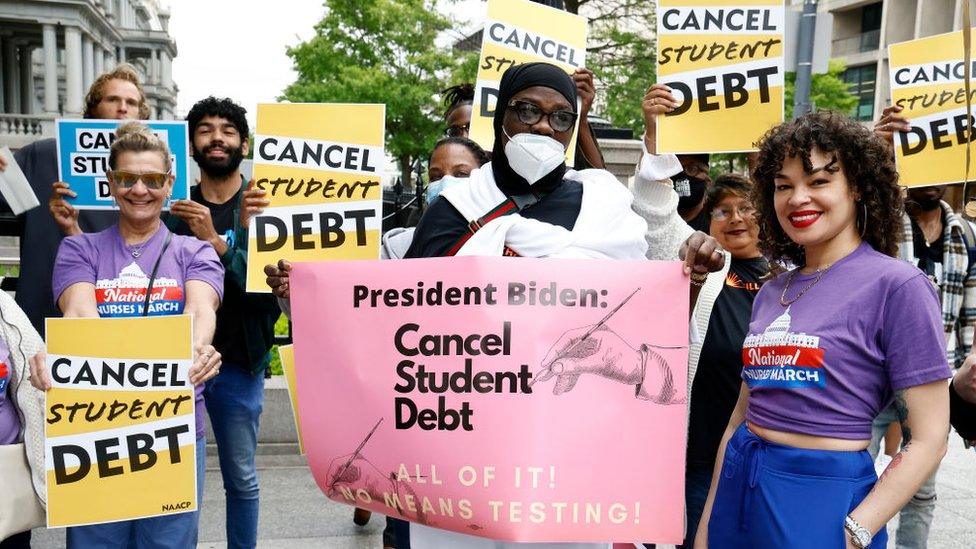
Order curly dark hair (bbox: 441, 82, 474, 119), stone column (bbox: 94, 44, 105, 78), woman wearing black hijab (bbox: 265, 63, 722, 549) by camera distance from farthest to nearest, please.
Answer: stone column (bbox: 94, 44, 105, 78) < curly dark hair (bbox: 441, 82, 474, 119) < woman wearing black hijab (bbox: 265, 63, 722, 549)

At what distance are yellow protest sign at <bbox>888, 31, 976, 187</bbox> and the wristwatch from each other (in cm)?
308

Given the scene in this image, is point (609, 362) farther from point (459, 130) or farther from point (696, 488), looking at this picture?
point (459, 130)

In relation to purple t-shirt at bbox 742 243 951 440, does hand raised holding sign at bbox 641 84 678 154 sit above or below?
Answer: above

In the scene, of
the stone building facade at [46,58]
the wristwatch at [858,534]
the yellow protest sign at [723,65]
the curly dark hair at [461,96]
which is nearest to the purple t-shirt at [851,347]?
the wristwatch at [858,534]

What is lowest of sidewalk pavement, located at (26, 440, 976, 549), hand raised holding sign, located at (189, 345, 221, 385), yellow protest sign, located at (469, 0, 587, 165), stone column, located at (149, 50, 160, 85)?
sidewalk pavement, located at (26, 440, 976, 549)

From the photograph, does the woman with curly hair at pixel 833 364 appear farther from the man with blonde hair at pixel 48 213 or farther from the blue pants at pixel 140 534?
the man with blonde hair at pixel 48 213

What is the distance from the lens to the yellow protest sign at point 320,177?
342 centimetres

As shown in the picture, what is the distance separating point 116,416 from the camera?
2.75 meters

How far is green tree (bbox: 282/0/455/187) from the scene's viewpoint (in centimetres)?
2741

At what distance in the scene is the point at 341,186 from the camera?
3492mm

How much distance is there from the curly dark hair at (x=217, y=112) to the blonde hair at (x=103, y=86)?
22cm

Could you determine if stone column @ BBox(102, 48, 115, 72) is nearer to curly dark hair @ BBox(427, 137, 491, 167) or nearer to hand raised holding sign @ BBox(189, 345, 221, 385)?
curly dark hair @ BBox(427, 137, 491, 167)

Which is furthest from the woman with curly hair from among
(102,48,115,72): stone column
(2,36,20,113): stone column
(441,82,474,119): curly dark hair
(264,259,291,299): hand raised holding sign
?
(102,48,115,72): stone column

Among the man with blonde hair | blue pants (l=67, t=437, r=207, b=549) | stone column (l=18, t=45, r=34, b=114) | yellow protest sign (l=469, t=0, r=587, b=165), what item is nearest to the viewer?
blue pants (l=67, t=437, r=207, b=549)
